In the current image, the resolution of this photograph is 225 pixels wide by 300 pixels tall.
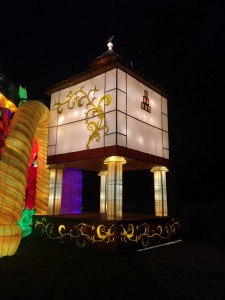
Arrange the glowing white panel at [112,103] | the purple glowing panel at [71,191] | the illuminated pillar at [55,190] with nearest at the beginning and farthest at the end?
the glowing white panel at [112,103]
the illuminated pillar at [55,190]
the purple glowing panel at [71,191]

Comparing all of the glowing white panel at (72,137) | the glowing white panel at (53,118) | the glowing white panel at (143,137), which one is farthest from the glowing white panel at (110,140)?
the glowing white panel at (53,118)

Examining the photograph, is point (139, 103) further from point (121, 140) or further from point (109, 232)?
point (109, 232)

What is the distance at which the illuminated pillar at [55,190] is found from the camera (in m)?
13.3

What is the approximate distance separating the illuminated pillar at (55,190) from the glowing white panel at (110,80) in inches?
201

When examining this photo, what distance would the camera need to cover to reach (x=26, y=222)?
13.1 metres

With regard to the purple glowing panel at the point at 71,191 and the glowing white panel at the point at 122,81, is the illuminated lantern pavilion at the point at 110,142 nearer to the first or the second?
the glowing white panel at the point at 122,81

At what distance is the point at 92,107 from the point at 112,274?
7597 mm

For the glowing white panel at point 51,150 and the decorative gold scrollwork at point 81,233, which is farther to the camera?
the glowing white panel at point 51,150

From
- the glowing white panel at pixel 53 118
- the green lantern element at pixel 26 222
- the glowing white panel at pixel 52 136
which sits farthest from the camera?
the glowing white panel at pixel 53 118

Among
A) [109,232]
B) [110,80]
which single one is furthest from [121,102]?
[109,232]

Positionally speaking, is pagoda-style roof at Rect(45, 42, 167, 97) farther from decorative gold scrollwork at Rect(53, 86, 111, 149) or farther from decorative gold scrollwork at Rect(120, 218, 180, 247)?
decorative gold scrollwork at Rect(120, 218, 180, 247)

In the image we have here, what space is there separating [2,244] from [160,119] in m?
9.96

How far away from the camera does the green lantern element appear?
12914 millimetres

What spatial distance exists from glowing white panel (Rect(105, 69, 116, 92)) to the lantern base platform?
233 inches
